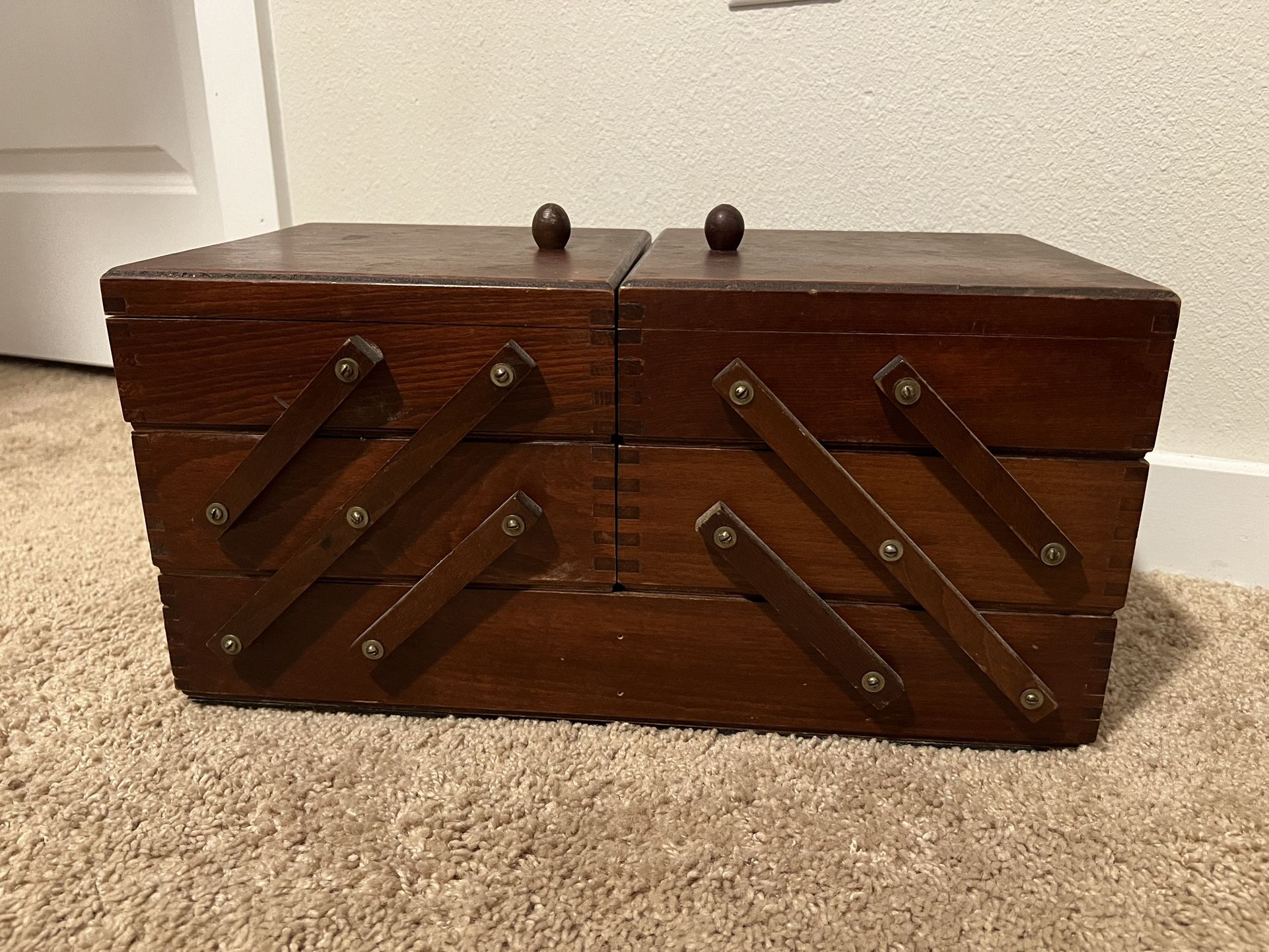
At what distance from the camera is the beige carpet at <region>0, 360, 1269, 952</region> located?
0.61 metres

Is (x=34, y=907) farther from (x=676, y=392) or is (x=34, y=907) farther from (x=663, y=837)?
(x=676, y=392)

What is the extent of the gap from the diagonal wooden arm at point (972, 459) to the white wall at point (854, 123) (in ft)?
1.68

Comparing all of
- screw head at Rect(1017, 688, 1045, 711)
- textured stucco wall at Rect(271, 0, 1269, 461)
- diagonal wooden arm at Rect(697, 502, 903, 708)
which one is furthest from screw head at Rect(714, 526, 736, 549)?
textured stucco wall at Rect(271, 0, 1269, 461)

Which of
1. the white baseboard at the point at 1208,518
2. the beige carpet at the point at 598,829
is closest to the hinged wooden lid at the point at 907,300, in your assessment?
the beige carpet at the point at 598,829

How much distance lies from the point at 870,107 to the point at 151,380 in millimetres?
863

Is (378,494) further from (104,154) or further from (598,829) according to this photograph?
(104,154)

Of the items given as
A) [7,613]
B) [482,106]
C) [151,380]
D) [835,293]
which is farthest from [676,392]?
[7,613]

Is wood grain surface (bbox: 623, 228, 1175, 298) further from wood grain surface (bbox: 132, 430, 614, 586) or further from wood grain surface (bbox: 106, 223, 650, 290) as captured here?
wood grain surface (bbox: 132, 430, 614, 586)

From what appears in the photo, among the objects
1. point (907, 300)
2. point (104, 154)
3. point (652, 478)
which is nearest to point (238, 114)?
point (104, 154)

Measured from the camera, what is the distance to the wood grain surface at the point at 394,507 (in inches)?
30.4

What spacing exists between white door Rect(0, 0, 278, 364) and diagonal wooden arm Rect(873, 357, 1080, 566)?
1.01 metres

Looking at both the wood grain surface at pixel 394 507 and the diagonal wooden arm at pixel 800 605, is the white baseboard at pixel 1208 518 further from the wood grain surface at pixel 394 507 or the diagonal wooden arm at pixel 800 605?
the wood grain surface at pixel 394 507

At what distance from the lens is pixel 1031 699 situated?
2.55 feet

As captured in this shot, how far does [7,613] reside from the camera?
1.00 metres
